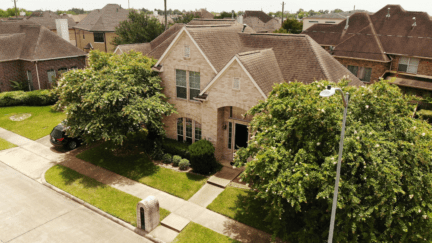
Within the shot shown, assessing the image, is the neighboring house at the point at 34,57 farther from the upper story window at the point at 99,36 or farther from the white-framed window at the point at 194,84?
the white-framed window at the point at 194,84

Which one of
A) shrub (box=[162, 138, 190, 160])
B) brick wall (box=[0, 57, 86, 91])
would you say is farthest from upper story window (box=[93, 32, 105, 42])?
shrub (box=[162, 138, 190, 160])

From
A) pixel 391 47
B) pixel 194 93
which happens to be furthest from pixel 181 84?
pixel 391 47

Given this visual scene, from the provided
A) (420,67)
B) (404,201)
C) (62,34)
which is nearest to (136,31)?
(62,34)

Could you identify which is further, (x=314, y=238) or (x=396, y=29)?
(x=396, y=29)

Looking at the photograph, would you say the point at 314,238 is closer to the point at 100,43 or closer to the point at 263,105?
the point at 263,105

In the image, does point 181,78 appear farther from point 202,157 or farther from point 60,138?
point 60,138

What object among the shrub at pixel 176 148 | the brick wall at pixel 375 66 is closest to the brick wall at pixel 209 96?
the shrub at pixel 176 148
